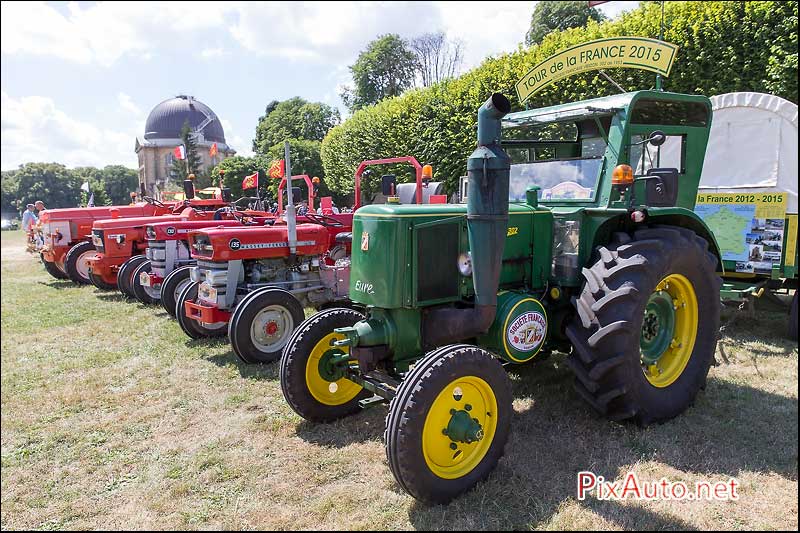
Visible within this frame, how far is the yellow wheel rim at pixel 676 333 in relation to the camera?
3730 millimetres

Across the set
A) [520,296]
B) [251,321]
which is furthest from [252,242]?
[520,296]

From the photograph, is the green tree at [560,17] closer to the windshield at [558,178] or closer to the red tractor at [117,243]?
the red tractor at [117,243]

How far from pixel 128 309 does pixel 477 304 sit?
21.7 feet

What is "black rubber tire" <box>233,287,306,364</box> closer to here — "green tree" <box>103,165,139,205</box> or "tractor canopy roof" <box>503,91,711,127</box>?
"tractor canopy roof" <box>503,91,711,127</box>

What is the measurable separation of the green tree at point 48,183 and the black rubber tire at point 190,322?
62.6 ft

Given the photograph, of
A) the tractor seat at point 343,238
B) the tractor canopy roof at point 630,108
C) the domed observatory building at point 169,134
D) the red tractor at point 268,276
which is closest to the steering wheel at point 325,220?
the red tractor at point 268,276

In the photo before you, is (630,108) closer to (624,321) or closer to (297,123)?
(624,321)

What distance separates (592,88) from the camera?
28.5ft

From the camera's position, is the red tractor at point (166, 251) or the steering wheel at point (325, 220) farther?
the red tractor at point (166, 251)

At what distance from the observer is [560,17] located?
2817cm

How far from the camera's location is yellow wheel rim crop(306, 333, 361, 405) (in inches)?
143

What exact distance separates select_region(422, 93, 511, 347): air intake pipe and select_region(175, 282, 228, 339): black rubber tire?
12.4ft

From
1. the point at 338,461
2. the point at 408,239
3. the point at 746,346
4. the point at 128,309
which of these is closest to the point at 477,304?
the point at 408,239

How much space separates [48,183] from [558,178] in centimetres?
3064
